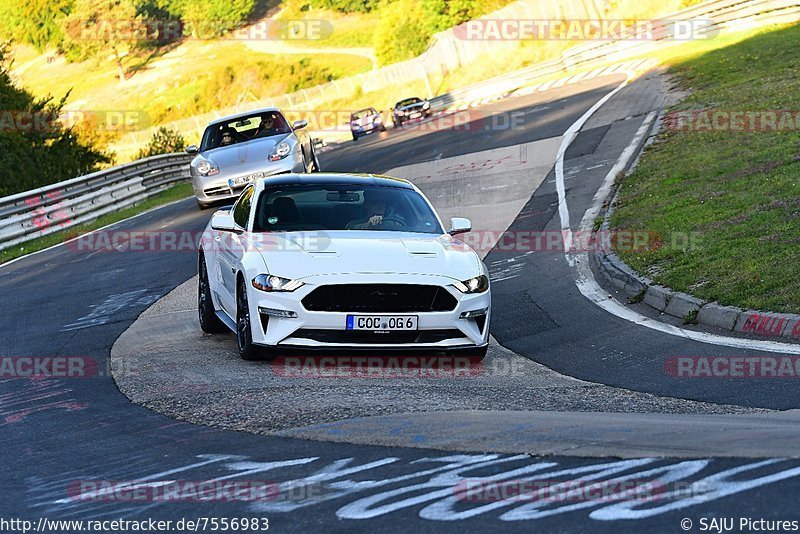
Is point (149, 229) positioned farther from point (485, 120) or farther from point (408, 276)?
point (485, 120)

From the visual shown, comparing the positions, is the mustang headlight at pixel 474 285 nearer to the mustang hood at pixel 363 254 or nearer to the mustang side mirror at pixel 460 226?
the mustang hood at pixel 363 254

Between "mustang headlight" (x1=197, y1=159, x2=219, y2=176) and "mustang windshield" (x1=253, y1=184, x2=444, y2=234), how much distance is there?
11296mm

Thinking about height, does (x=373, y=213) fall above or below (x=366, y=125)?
above

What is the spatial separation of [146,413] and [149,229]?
15.6 metres

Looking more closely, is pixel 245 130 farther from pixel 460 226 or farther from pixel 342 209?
pixel 460 226

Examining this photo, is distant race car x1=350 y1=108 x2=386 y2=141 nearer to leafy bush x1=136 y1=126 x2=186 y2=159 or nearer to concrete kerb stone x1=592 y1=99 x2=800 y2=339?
leafy bush x1=136 y1=126 x2=186 y2=159

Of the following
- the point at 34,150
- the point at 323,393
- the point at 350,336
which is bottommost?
the point at 323,393

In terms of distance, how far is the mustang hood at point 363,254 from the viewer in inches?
369

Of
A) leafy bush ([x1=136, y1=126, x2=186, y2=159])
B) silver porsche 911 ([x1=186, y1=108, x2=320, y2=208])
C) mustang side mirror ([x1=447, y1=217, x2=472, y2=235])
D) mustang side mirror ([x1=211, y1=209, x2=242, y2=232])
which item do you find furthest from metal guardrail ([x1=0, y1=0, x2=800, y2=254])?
mustang side mirror ([x1=447, y1=217, x2=472, y2=235])

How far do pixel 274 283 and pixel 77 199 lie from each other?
18630 mm

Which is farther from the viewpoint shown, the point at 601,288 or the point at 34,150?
the point at 34,150

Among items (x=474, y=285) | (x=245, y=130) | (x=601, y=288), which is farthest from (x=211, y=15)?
(x=474, y=285)

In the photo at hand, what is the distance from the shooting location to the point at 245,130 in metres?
23.2

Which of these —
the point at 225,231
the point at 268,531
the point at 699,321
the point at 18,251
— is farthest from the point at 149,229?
the point at 268,531
